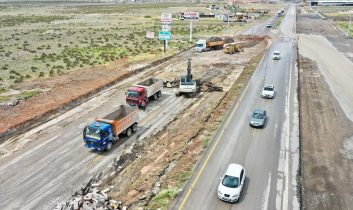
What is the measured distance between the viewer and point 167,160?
111ft

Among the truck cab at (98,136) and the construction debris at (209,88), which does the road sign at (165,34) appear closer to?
the construction debris at (209,88)

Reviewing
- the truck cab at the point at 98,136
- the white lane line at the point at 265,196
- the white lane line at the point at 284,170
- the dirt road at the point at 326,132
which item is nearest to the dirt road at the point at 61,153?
the truck cab at the point at 98,136

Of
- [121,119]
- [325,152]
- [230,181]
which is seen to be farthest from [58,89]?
[325,152]

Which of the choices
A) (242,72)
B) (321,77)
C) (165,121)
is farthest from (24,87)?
(321,77)

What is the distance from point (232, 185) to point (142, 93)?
23.8m

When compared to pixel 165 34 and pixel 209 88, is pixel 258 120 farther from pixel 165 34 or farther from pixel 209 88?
pixel 165 34

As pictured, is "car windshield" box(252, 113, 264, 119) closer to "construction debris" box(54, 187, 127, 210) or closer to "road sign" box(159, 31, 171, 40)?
"construction debris" box(54, 187, 127, 210)

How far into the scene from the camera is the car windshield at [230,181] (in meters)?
26.9

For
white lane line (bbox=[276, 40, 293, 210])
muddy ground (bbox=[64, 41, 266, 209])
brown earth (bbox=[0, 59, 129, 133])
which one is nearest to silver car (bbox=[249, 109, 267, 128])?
white lane line (bbox=[276, 40, 293, 210])

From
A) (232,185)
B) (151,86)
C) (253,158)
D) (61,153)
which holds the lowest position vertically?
(61,153)

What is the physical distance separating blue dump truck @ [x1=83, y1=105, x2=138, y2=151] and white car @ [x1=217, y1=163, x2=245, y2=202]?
42.5 ft

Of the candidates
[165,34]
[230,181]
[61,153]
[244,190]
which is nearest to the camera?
[230,181]

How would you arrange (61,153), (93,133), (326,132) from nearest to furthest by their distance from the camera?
(93,133) < (61,153) < (326,132)

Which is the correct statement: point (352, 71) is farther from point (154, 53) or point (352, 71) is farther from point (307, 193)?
point (307, 193)
